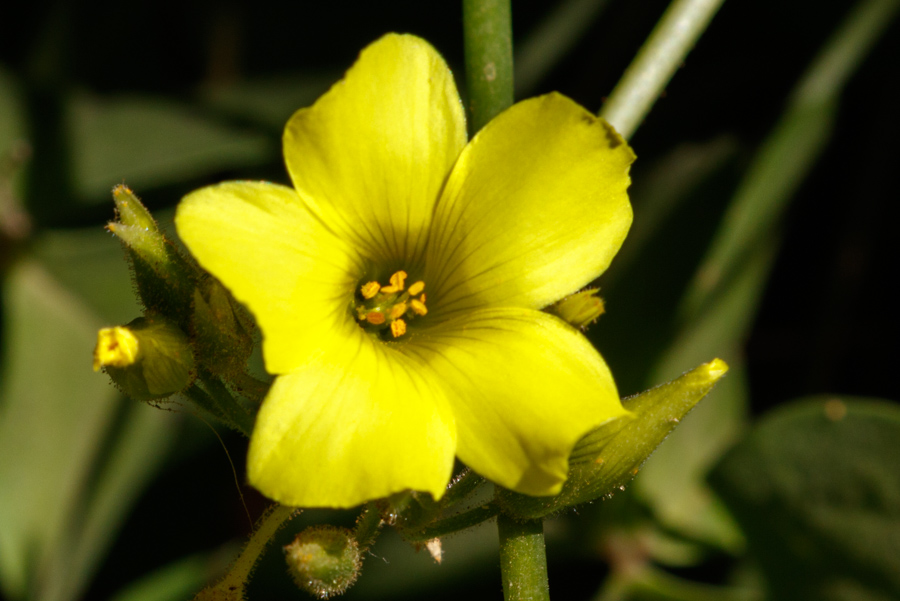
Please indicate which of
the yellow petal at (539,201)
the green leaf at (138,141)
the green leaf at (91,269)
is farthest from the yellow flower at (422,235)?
the green leaf at (91,269)

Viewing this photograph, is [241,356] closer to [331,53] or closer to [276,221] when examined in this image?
[276,221]

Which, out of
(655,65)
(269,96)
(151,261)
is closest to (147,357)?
(151,261)

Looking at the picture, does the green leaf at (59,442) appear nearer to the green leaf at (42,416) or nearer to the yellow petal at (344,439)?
the green leaf at (42,416)

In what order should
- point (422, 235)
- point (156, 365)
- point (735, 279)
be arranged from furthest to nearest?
1. point (735, 279)
2. point (422, 235)
3. point (156, 365)

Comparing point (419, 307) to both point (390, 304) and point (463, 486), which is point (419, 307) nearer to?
point (390, 304)

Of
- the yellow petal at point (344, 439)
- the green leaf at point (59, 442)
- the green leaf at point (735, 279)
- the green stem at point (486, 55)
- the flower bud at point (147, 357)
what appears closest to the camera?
the yellow petal at point (344, 439)

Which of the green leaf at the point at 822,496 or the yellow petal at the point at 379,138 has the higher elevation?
the yellow petal at the point at 379,138

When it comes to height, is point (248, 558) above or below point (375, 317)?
below
